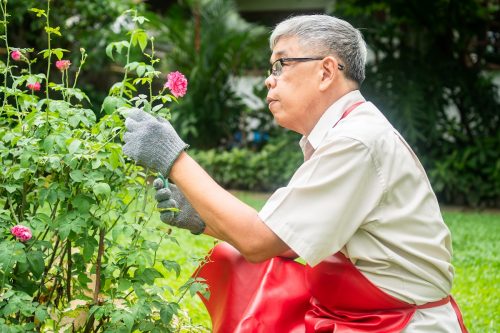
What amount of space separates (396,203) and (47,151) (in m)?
1.09

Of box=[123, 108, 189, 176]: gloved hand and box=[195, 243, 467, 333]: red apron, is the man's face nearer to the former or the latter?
box=[123, 108, 189, 176]: gloved hand

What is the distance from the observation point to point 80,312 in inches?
108

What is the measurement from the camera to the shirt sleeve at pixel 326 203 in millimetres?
2094

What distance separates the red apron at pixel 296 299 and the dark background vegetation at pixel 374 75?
23.8 ft

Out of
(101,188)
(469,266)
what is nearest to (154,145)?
(101,188)

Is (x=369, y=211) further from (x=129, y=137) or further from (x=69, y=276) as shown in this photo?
(x=69, y=276)

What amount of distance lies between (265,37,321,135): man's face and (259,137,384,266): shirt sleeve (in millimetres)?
281

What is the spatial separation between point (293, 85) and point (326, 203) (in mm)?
462

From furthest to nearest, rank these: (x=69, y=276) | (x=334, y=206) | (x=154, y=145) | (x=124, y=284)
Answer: (x=69, y=276) < (x=124, y=284) < (x=154, y=145) < (x=334, y=206)

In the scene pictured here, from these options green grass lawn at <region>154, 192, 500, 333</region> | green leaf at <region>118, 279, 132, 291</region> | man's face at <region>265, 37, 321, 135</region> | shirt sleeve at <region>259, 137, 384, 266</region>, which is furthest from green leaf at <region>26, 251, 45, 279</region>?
man's face at <region>265, 37, 321, 135</region>

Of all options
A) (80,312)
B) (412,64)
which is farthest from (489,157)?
(80,312)

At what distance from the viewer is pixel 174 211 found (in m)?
2.41

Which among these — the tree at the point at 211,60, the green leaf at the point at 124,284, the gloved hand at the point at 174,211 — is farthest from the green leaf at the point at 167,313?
the tree at the point at 211,60

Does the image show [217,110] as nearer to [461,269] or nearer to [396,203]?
[461,269]
